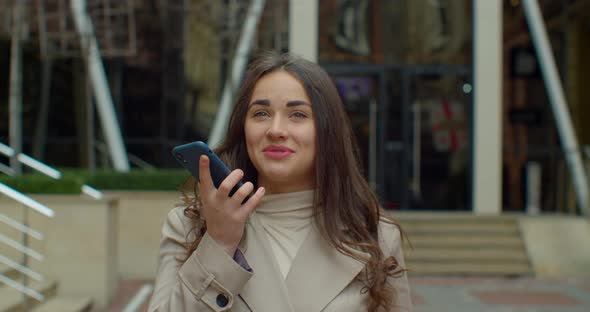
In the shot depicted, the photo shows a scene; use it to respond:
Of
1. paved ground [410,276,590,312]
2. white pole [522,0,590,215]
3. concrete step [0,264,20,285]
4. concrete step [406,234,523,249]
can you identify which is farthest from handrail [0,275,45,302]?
white pole [522,0,590,215]

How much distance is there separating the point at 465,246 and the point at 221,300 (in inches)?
424

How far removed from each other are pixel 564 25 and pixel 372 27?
4.24 m

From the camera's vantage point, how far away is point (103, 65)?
1496cm

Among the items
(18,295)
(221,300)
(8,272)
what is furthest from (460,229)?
(221,300)

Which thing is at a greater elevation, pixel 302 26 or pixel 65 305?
Answer: pixel 302 26

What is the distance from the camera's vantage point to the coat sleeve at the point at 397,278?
1.96 meters

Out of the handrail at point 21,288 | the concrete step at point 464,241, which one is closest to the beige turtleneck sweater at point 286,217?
the handrail at point 21,288

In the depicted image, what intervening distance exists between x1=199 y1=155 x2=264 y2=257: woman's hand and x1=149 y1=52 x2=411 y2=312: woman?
74mm

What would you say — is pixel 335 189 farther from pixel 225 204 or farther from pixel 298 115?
pixel 225 204

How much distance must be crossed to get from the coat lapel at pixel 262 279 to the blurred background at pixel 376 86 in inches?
432

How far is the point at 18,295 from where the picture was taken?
6.81 m

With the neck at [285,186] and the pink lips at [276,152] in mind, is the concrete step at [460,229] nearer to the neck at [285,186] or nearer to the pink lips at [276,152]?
the neck at [285,186]

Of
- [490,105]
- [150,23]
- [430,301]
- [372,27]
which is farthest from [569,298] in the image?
[150,23]

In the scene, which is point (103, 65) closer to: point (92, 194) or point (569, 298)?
point (92, 194)
